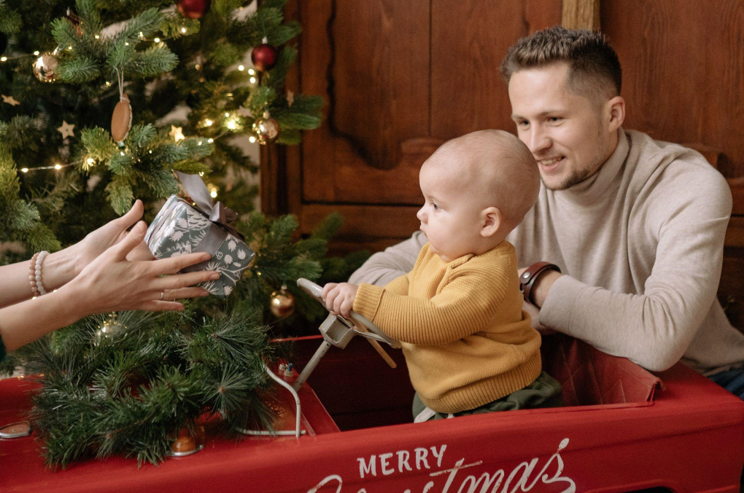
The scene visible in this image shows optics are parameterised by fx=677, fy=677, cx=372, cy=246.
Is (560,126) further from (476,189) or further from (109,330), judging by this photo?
(109,330)

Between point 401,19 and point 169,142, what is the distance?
904 mm

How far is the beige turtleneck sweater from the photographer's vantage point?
129 cm

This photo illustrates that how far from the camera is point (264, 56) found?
6.01 ft

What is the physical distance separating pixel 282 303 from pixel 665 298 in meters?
1.01

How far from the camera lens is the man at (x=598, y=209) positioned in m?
1.37

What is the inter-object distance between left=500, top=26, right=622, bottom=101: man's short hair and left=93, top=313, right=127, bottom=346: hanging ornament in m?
1.06

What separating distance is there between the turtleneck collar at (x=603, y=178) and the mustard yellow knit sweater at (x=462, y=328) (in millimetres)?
488

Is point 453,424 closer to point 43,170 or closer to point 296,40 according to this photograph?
point 43,170

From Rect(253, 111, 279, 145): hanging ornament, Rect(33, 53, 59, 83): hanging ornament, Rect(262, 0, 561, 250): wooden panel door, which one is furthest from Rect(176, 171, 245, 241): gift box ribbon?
Rect(262, 0, 561, 250): wooden panel door

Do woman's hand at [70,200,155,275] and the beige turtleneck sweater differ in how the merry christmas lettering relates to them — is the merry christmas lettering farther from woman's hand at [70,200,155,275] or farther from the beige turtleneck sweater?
woman's hand at [70,200,155,275]

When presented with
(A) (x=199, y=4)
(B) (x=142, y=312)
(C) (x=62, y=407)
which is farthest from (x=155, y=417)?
(A) (x=199, y=4)

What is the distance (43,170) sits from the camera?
70.7 inches

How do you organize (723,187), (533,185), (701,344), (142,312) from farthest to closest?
(701,344) < (723,187) < (142,312) < (533,185)

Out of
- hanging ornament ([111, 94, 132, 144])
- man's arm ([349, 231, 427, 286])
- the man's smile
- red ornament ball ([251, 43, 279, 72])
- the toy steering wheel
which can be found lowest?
man's arm ([349, 231, 427, 286])
